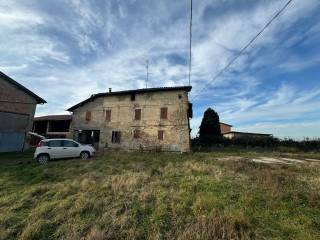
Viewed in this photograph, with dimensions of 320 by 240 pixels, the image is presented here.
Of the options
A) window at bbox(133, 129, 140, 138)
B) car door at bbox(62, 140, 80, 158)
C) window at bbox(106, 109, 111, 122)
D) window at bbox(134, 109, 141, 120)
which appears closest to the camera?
car door at bbox(62, 140, 80, 158)

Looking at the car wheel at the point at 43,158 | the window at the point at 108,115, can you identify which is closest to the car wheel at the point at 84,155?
the car wheel at the point at 43,158

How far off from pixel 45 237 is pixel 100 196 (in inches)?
88.2

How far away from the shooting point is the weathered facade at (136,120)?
2153cm

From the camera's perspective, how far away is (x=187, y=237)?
13.3 feet

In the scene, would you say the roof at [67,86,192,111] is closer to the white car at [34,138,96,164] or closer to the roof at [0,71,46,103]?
the roof at [0,71,46,103]

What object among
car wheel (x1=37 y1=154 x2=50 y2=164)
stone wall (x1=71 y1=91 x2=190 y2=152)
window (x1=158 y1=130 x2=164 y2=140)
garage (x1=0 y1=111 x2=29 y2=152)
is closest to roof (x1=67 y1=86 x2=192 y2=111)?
stone wall (x1=71 y1=91 x2=190 y2=152)

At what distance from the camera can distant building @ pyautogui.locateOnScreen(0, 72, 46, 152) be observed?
17438 millimetres

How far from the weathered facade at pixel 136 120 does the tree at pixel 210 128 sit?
7.41 metres

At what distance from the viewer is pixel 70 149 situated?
14.3 m

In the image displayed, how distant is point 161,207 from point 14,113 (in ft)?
60.0

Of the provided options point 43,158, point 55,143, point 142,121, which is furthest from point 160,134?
point 43,158

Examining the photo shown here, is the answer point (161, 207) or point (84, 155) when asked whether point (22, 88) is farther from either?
point (161, 207)

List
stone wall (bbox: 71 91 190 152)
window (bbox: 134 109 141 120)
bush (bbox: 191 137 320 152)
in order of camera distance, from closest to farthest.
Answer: stone wall (bbox: 71 91 190 152) < window (bbox: 134 109 141 120) < bush (bbox: 191 137 320 152)

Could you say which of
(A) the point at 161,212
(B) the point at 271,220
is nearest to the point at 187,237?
(A) the point at 161,212
